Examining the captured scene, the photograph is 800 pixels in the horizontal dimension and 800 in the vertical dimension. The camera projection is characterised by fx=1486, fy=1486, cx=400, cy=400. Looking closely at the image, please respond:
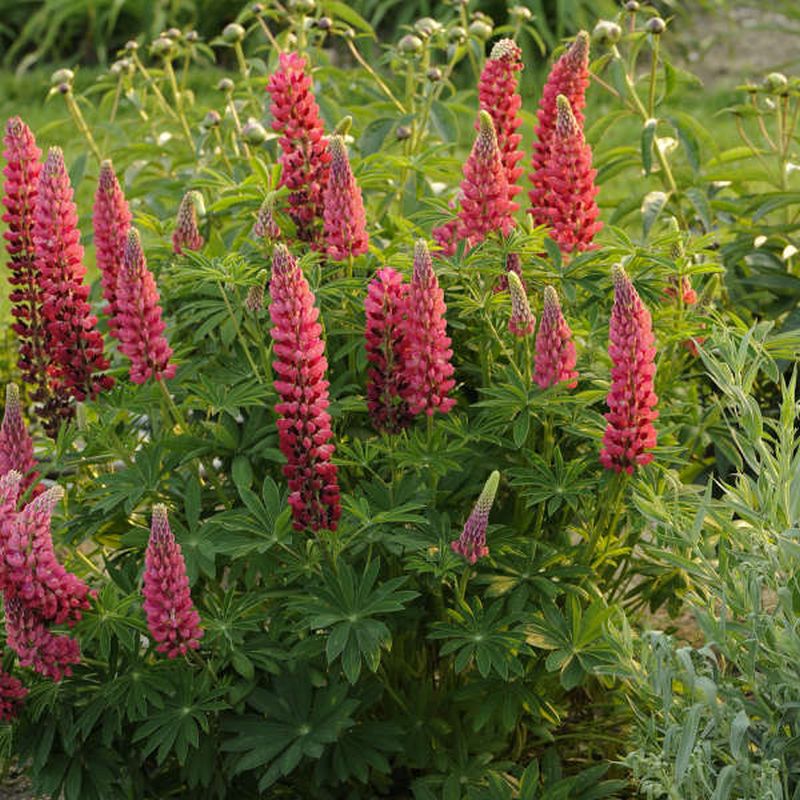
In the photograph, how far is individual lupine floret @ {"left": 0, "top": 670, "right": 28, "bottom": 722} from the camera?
281 cm

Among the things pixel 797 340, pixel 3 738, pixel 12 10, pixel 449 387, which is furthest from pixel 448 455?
pixel 12 10

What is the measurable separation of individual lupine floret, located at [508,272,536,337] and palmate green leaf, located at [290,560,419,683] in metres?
0.51

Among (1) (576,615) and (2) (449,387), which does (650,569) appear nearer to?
(1) (576,615)

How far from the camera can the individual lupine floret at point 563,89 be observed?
3.21 meters

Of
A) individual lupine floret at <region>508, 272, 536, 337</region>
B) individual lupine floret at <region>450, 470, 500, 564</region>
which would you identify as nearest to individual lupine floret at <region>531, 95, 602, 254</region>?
individual lupine floret at <region>508, 272, 536, 337</region>

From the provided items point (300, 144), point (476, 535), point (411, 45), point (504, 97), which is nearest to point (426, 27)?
point (411, 45)

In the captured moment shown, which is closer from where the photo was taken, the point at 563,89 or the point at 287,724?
the point at 287,724

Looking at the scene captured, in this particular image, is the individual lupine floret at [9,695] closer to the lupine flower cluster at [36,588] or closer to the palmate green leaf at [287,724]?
the lupine flower cluster at [36,588]

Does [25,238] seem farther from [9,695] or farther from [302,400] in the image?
[9,695]

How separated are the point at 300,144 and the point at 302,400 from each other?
731 mm

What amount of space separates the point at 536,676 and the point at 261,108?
2.42 metres

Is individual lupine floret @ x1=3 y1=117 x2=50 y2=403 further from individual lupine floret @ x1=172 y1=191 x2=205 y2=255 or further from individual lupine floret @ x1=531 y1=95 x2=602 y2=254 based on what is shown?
individual lupine floret @ x1=531 y1=95 x2=602 y2=254

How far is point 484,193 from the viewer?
296 centimetres

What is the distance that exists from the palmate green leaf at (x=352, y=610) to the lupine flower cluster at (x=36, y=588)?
0.41 meters
